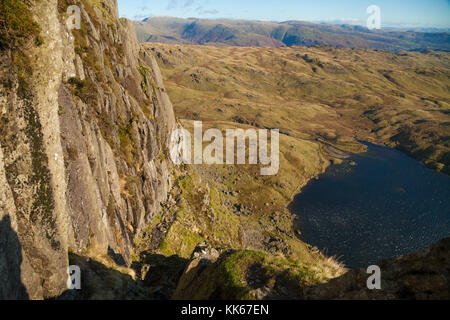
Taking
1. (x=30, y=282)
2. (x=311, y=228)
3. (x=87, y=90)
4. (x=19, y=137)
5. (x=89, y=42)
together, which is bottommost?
(x=311, y=228)

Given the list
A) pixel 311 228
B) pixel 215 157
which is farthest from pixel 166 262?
pixel 215 157

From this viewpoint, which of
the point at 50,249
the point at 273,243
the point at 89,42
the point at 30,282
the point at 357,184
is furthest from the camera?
the point at 357,184

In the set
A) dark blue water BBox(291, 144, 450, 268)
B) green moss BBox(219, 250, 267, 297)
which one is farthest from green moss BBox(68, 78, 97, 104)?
dark blue water BBox(291, 144, 450, 268)

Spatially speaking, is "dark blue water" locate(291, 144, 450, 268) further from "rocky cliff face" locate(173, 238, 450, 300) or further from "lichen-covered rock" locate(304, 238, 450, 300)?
"lichen-covered rock" locate(304, 238, 450, 300)

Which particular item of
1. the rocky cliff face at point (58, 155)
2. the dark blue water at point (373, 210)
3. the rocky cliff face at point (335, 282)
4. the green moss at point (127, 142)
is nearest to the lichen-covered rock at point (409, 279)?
the rocky cliff face at point (335, 282)

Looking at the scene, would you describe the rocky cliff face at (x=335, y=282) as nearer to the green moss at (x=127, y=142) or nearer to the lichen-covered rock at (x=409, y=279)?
the lichen-covered rock at (x=409, y=279)

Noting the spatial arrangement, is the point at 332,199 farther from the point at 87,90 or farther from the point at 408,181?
the point at 87,90
